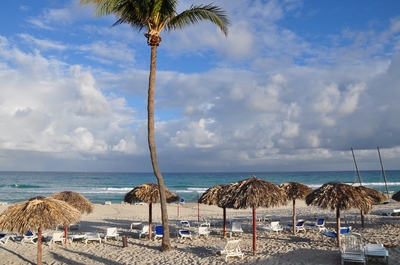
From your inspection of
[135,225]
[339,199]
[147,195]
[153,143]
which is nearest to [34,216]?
[153,143]

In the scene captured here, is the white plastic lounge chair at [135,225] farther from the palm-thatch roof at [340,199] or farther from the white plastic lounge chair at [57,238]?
the palm-thatch roof at [340,199]

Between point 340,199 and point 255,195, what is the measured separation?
107 inches

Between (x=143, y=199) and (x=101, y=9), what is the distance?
7.20 meters

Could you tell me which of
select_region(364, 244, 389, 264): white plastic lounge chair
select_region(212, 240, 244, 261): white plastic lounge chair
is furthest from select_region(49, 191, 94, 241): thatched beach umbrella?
select_region(364, 244, 389, 264): white plastic lounge chair

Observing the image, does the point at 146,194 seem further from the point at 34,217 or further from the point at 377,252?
the point at 377,252

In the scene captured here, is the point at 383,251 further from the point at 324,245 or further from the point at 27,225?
the point at 27,225

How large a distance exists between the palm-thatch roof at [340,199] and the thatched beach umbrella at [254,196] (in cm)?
121

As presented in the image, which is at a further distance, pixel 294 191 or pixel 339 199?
pixel 294 191

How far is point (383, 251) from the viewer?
29.9 ft

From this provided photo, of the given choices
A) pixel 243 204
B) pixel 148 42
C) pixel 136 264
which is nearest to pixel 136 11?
pixel 148 42

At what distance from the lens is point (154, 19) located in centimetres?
1122

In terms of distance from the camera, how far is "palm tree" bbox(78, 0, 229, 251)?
11000 mm

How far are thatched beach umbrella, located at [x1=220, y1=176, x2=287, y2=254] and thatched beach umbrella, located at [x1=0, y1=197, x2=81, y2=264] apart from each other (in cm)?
503

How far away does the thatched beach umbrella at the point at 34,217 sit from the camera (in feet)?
29.8
